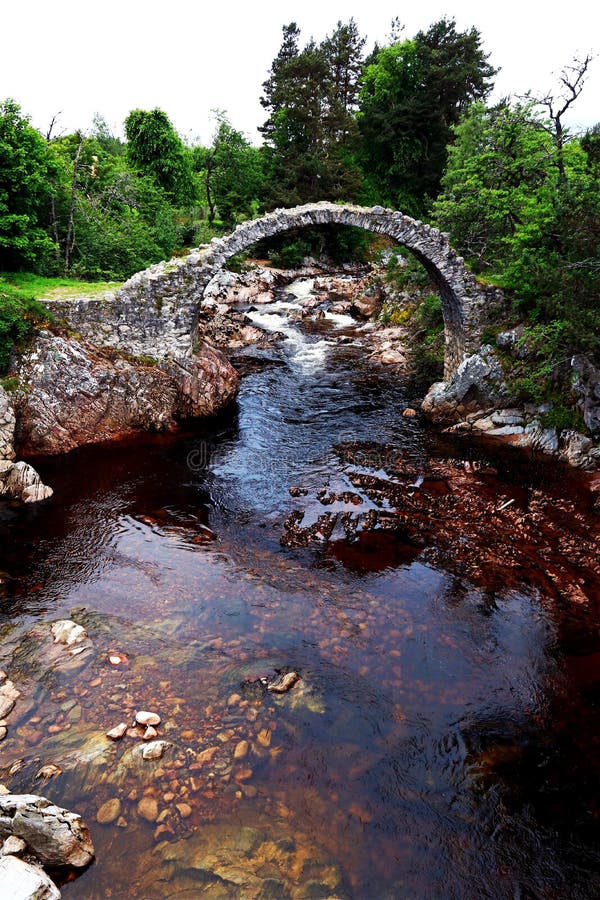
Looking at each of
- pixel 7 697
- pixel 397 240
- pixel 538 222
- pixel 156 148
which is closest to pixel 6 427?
pixel 7 697

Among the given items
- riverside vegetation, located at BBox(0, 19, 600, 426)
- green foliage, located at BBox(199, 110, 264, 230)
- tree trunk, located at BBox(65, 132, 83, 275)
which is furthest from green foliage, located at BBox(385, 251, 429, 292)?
green foliage, located at BBox(199, 110, 264, 230)

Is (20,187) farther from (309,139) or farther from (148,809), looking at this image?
(309,139)

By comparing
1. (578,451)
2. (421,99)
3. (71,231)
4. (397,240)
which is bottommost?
(578,451)

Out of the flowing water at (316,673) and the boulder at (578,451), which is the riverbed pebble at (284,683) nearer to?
the flowing water at (316,673)

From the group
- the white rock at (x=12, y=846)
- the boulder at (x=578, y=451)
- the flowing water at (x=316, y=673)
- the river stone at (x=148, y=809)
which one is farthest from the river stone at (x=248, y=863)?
the boulder at (x=578, y=451)

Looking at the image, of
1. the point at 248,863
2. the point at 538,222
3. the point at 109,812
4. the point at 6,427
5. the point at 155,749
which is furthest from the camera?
the point at 538,222

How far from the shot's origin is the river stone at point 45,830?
5.29 meters

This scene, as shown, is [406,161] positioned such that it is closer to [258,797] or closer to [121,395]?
[121,395]

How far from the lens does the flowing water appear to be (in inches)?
223

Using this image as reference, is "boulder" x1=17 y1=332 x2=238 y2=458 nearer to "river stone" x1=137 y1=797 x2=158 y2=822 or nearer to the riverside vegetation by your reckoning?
the riverside vegetation

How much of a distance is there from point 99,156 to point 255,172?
18.8m

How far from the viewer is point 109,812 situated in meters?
5.91

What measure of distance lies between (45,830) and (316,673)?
4023 mm

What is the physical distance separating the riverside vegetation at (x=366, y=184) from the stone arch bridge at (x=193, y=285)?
1.54 m
